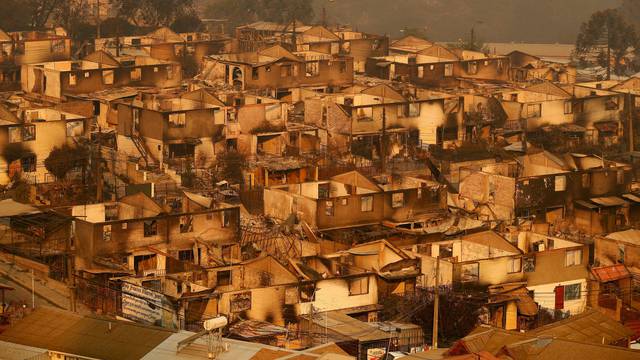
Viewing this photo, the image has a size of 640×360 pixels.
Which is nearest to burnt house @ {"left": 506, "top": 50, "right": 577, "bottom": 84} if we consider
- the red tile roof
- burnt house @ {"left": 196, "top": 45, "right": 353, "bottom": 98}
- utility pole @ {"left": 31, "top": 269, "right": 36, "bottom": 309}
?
burnt house @ {"left": 196, "top": 45, "right": 353, "bottom": 98}

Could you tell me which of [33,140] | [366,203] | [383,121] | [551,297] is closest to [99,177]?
[33,140]

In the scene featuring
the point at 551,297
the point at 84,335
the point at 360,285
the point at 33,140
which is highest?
the point at 84,335

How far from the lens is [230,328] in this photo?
3194cm

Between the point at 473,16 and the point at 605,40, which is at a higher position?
the point at 605,40

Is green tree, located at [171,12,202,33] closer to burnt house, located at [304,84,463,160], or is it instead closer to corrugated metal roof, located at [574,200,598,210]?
burnt house, located at [304,84,463,160]

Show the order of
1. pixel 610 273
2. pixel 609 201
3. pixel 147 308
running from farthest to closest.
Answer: pixel 609 201
pixel 610 273
pixel 147 308

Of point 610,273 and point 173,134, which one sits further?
point 173,134

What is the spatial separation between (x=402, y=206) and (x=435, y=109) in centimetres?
1181

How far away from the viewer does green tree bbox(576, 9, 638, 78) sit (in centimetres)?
7594

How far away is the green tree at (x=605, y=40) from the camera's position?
7594cm

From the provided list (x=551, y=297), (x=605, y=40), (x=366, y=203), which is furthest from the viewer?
(x=605, y=40)

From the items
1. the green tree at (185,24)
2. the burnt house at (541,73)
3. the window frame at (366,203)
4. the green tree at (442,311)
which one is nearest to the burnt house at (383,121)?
the window frame at (366,203)

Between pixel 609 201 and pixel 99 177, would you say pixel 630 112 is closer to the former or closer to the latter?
pixel 609 201

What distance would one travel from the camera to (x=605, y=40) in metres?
77.5
